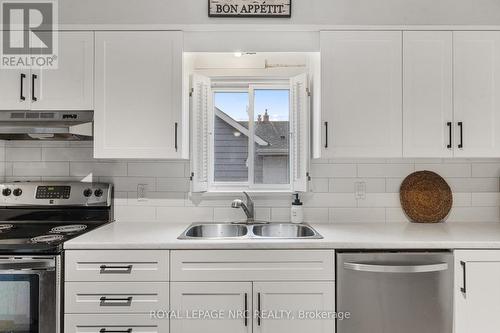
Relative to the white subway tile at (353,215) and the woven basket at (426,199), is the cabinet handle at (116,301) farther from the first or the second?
the woven basket at (426,199)

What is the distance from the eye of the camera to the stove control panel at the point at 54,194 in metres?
2.20

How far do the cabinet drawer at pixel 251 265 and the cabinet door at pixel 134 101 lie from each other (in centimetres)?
68

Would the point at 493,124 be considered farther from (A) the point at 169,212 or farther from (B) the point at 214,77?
(A) the point at 169,212

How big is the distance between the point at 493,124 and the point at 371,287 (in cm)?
126

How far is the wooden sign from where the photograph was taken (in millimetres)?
2023

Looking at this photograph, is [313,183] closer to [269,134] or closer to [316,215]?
[316,215]

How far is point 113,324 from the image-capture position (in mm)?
1673

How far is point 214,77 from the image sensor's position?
238 centimetres

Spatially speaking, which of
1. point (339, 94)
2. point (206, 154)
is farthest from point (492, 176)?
point (206, 154)

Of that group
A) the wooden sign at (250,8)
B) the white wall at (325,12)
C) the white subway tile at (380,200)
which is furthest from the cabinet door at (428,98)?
the wooden sign at (250,8)

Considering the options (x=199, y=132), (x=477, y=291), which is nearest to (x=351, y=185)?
(x=477, y=291)

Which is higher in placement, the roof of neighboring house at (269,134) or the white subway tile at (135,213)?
the roof of neighboring house at (269,134)

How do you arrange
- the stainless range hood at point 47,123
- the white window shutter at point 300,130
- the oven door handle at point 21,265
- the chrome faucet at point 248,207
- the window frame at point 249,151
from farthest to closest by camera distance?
the window frame at point 249,151 < the white window shutter at point 300,130 < the chrome faucet at point 248,207 < the stainless range hood at point 47,123 < the oven door handle at point 21,265

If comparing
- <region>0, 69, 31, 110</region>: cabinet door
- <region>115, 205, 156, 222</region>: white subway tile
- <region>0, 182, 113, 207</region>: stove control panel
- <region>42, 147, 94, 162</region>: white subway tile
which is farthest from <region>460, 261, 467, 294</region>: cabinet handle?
<region>0, 69, 31, 110</region>: cabinet door
